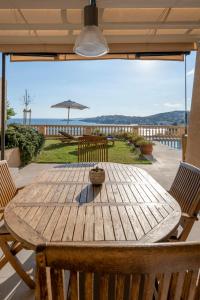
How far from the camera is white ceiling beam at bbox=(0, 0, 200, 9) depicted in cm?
304

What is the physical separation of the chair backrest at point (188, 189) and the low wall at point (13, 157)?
4.16 metres

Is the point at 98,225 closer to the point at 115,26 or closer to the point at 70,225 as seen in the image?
the point at 70,225

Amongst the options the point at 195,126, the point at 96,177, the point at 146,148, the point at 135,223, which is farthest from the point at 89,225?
the point at 146,148

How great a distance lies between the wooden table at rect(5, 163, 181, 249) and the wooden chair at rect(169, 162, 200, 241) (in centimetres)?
23

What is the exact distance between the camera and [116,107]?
36688 millimetres

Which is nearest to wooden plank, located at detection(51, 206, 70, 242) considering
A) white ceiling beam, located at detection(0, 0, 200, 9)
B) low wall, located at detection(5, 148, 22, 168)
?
white ceiling beam, located at detection(0, 0, 200, 9)

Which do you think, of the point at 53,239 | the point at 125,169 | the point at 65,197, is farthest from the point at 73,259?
the point at 125,169

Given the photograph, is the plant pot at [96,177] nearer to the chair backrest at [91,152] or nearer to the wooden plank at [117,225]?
the wooden plank at [117,225]

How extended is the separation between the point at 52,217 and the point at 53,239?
Answer: 274mm

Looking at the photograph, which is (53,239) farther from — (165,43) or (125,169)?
(165,43)

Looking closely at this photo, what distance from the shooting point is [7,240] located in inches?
67.3

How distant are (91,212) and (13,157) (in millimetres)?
4693

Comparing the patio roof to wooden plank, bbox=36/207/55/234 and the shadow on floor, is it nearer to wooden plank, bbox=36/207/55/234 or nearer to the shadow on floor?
wooden plank, bbox=36/207/55/234

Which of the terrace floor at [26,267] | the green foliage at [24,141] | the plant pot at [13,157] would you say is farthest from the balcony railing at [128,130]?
the terrace floor at [26,267]
